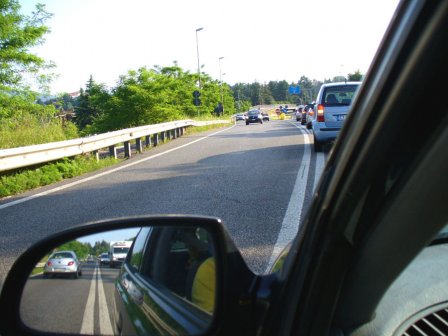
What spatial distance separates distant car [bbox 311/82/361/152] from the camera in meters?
13.3

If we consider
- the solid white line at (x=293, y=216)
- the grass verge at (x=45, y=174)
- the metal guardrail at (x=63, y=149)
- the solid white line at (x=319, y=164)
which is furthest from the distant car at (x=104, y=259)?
the metal guardrail at (x=63, y=149)

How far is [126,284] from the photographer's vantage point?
188cm

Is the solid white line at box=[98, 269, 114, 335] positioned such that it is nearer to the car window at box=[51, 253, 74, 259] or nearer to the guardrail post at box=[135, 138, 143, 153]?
the car window at box=[51, 253, 74, 259]

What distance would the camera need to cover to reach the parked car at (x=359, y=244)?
44.6 inches

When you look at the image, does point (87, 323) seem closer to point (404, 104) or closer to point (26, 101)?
point (404, 104)

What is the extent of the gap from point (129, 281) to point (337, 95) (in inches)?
491

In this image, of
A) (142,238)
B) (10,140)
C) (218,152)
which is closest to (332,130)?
(218,152)

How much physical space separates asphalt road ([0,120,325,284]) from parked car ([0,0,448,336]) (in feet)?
9.34

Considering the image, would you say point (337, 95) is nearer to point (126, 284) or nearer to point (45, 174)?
point (45, 174)

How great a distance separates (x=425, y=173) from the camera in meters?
1.20

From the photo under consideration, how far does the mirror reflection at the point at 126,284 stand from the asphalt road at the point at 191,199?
9.13 ft

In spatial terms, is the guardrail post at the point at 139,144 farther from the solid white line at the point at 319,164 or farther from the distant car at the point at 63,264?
the distant car at the point at 63,264

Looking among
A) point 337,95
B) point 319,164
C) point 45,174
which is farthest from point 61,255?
point 337,95

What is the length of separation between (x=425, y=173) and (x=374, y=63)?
0.27 metres
